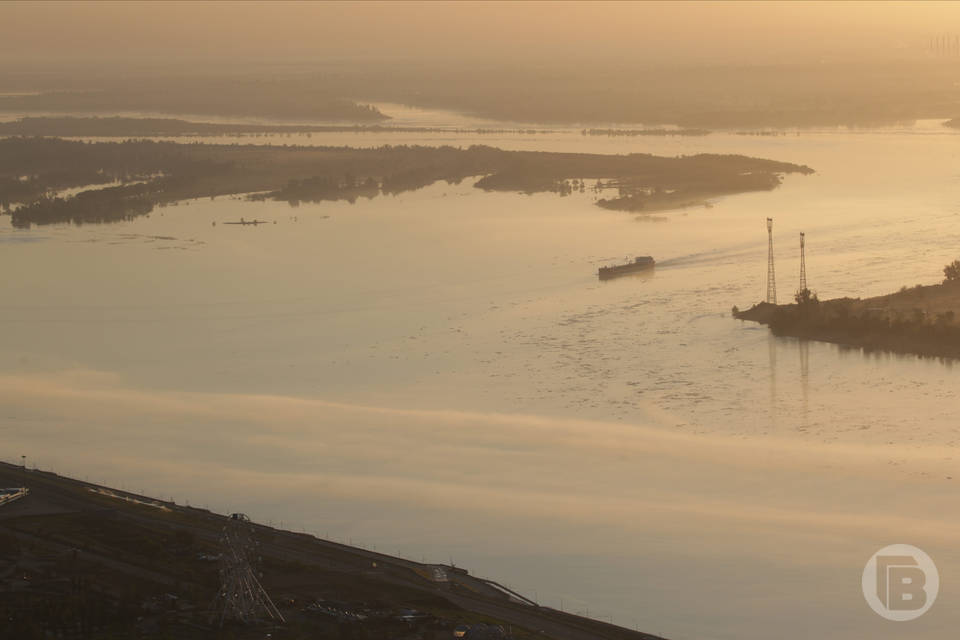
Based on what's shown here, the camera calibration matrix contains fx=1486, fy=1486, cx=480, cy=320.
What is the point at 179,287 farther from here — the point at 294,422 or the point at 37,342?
the point at 294,422

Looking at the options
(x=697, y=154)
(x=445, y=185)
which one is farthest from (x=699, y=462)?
(x=697, y=154)

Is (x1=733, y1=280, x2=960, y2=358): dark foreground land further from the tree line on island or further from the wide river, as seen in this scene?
the wide river

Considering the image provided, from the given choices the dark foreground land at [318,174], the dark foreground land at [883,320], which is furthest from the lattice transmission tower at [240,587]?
the dark foreground land at [318,174]

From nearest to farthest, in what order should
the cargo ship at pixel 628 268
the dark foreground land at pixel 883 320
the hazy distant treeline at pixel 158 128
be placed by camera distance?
1. the dark foreground land at pixel 883 320
2. the cargo ship at pixel 628 268
3. the hazy distant treeline at pixel 158 128

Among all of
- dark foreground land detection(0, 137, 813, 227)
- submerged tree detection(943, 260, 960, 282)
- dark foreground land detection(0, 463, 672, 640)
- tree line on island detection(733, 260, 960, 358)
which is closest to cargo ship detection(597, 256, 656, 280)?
tree line on island detection(733, 260, 960, 358)

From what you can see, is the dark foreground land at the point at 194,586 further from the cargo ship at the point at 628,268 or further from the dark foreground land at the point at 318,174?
the dark foreground land at the point at 318,174
